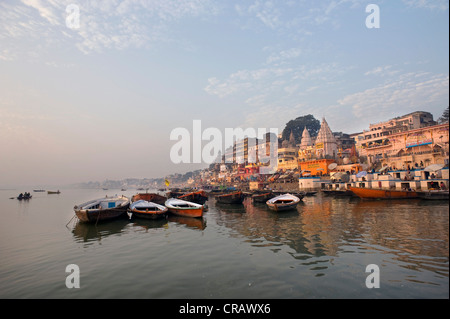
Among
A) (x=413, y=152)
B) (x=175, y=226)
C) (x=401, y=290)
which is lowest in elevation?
(x=175, y=226)

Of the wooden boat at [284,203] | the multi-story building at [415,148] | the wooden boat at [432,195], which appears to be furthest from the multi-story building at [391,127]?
the wooden boat at [284,203]

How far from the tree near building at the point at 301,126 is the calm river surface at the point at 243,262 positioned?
101m

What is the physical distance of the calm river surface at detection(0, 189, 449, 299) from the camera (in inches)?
292

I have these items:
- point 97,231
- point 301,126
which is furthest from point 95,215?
point 301,126

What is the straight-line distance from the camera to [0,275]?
10680 mm

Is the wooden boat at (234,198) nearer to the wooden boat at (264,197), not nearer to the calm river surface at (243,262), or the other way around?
the wooden boat at (264,197)

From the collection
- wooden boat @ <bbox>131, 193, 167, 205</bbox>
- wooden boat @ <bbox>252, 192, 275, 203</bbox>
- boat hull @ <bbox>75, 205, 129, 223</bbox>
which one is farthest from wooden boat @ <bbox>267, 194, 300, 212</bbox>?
wooden boat @ <bbox>131, 193, 167, 205</bbox>

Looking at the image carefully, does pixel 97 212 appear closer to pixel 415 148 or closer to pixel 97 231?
pixel 97 231

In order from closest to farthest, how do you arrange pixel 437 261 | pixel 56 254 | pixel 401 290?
pixel 401 290 < pixel 437 261 < pixel 56 254

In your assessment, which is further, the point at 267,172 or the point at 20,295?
the point at 267,172

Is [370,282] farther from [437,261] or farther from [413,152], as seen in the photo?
[413,152]
